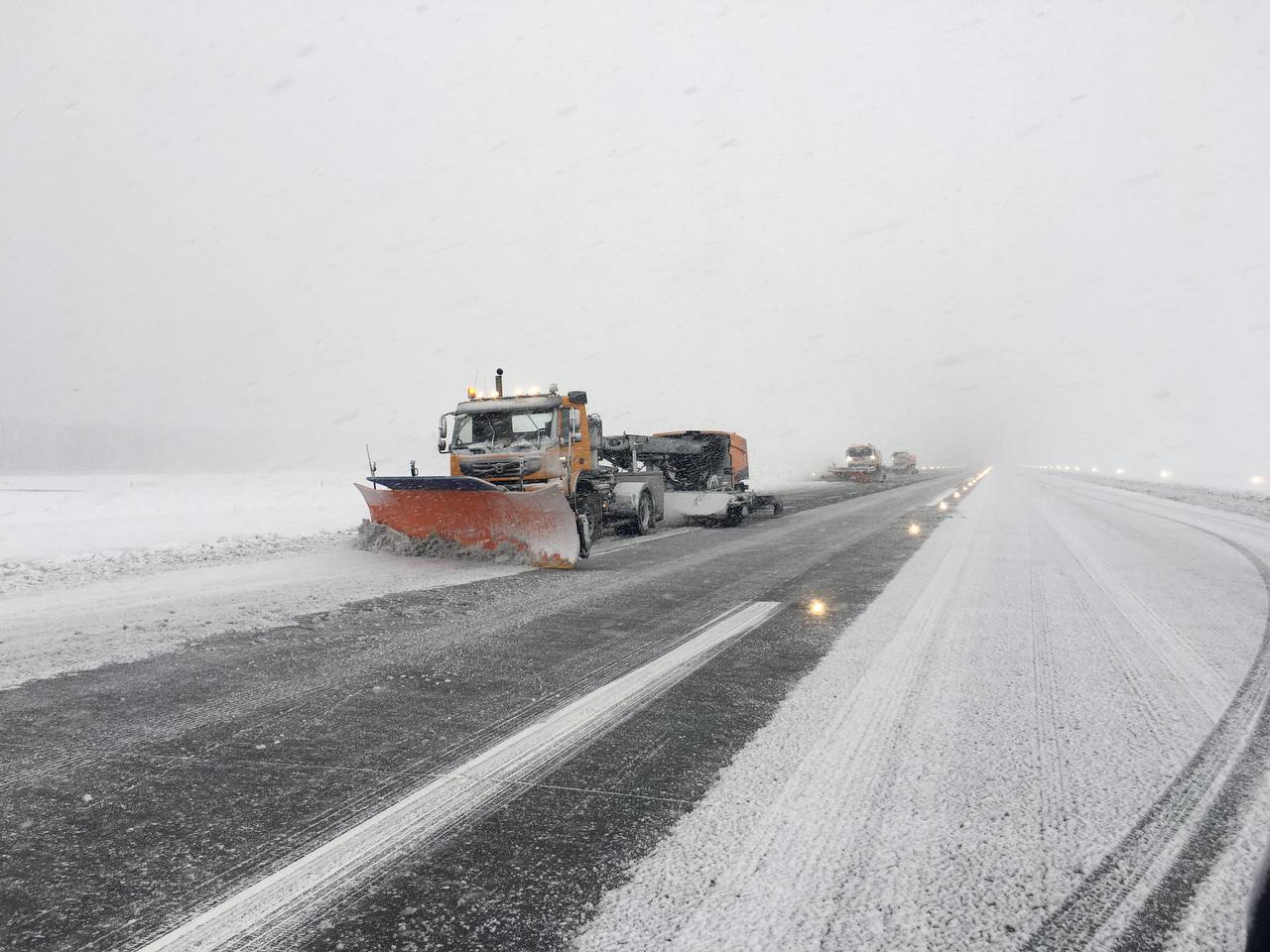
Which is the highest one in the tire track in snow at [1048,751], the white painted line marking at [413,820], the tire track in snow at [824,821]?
the white painted line marking at [413,820]

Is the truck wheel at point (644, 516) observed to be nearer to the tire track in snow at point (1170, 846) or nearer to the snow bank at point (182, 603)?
the snow bank at point (182, 603)

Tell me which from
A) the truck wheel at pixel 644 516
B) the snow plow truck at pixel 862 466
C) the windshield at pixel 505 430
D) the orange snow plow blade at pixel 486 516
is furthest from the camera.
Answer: the snow plow truck at pixel 862 466

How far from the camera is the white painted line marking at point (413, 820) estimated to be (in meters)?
1.66

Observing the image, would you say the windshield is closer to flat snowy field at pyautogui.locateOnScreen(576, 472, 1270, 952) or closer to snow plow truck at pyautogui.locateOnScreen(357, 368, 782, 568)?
snow plow truck at pyautogui.locateOnScreen(357, 368, 782, 568)

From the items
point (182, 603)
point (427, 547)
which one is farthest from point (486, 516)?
point (182, 603)

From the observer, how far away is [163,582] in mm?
7453

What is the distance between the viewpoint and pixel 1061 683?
3.56 metres

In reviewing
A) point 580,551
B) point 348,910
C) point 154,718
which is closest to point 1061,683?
point 348,910

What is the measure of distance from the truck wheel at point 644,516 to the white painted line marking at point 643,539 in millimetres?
257

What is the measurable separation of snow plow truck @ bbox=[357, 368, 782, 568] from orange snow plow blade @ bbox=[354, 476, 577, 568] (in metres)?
0.01

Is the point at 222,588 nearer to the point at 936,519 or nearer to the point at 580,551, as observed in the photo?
the point at 580,551

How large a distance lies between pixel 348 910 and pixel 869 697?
2504mm

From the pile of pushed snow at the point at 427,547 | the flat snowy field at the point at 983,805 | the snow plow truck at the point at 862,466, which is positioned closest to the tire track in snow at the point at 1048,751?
the flat snowy field at the point at 983,805

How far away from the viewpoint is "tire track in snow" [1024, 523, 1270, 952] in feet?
5.25
